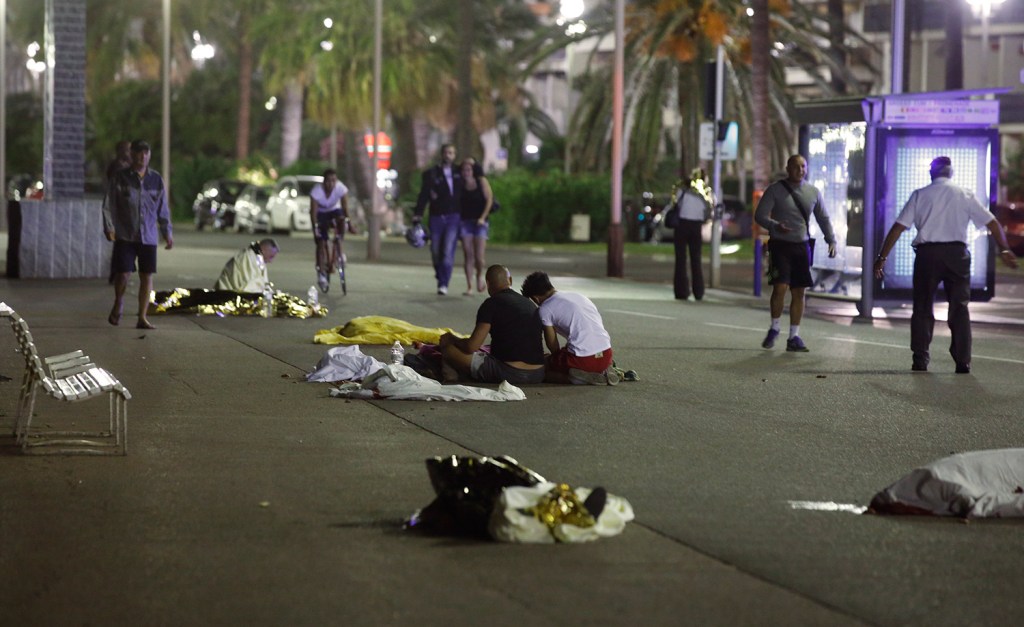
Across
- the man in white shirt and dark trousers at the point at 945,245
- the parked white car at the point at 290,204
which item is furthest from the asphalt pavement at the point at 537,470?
the parked white car at the point at 290,204

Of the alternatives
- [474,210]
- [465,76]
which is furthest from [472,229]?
[465,76]

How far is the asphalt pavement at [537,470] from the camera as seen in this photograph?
641 cm

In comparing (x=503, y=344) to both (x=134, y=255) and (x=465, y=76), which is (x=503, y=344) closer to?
(x=134, y=255)

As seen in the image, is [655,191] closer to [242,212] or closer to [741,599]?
[242,212]

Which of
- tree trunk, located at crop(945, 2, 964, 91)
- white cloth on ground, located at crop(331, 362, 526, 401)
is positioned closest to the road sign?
white cloth on ground, located at crop(331, 362, 526, 401)

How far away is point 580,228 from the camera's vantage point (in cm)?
4481

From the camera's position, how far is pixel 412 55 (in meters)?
53.9

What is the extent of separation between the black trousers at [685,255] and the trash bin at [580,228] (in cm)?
2024

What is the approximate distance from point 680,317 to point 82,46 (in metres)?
11.4

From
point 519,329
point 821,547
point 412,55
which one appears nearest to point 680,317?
point 519,329

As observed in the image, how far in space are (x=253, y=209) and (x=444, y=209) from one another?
28.0 m

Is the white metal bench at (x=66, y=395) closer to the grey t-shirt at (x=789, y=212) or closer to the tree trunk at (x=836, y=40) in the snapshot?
the grey t-shirt at (x=789, y=212)

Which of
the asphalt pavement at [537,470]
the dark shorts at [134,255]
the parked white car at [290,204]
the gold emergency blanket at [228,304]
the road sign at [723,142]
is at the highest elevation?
the road sign at [723,142]

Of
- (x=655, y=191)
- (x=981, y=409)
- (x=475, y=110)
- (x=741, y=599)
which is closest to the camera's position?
(x=741, y=599)
